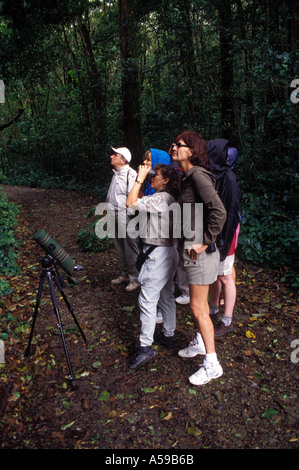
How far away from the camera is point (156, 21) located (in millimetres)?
8102

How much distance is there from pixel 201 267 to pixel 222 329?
136cm

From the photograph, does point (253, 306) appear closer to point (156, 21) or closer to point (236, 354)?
point (236, 354)

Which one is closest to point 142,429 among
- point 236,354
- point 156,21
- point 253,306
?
point 236,354

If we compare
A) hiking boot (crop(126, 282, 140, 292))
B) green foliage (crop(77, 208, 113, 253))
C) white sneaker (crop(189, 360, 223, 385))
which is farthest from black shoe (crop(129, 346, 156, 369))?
green foliage (crop(77, 208, 113, 253))

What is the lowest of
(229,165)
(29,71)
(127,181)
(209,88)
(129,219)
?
(129,219)

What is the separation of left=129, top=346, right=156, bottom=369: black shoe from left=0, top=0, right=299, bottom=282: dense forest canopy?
3095 mm

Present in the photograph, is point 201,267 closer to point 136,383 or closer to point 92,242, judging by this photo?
point 136,383

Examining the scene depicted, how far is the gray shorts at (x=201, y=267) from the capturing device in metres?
2.89

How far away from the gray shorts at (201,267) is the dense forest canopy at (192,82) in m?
3.06

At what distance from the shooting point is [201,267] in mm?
2891

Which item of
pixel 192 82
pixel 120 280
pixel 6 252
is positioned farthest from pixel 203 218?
pixel 192 82

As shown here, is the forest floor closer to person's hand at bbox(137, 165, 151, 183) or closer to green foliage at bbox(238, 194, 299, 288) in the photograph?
green foliage at bbox(238, 194, 299, 288)

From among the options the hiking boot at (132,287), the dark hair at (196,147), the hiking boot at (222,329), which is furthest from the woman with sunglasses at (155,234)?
the hiking boot at (132,287)
